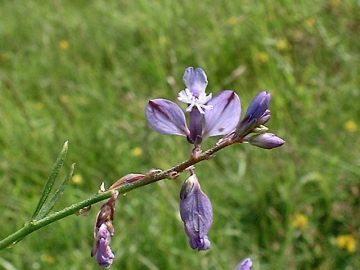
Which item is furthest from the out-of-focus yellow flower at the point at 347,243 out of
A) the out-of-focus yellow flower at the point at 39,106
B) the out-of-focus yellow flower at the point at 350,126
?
the out-of-focus yellow flower at the point at 39,106

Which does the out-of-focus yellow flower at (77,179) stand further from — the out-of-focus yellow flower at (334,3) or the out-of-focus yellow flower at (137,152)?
the out-of-focus yellow flower at (334,3)

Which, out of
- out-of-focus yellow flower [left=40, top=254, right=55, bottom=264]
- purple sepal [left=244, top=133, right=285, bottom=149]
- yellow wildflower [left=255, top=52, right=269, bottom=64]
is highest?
yellow wildflower [left=255, top=52, right=269, bottom=64]

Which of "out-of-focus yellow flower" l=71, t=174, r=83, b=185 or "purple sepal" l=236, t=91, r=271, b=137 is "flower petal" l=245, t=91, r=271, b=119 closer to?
"purple sepal" l=236, t=91, r=271, b=137

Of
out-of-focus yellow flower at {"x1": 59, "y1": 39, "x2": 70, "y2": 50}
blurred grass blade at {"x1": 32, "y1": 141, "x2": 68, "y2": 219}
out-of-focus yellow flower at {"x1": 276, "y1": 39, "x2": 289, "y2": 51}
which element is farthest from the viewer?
out-of-focus yellow flower at {"x1": 59, "y1": 39, "x2": 70, "y2": 50}

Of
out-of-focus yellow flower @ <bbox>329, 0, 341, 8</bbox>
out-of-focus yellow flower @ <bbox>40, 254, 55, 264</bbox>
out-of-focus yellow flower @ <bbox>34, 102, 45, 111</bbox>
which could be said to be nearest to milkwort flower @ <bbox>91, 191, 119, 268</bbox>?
out-of-focus yellow flower @ <bbox>40, 254, 55, 264</bbox>

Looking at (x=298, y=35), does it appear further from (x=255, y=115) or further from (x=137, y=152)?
(x=255, y=115)

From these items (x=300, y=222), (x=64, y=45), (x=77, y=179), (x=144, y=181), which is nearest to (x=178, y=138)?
(x=77, y=179)

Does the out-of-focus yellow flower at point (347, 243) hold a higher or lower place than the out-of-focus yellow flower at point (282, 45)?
lower
